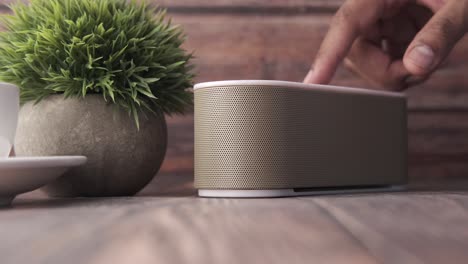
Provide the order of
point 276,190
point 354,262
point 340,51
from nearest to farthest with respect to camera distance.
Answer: point 354,262 < point 276,190 < point 340,51

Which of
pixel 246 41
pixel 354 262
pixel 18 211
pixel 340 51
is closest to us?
pixel 354 262

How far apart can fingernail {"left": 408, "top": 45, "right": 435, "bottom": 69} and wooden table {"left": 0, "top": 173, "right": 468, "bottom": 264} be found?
0.90 ft

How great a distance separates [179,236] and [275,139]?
0.88 feet

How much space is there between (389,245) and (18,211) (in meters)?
0.33

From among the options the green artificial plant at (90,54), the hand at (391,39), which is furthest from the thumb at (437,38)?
the green artificial plant at (90,54)

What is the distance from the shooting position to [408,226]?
1.32ft

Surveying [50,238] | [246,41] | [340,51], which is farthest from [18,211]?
[246,41]

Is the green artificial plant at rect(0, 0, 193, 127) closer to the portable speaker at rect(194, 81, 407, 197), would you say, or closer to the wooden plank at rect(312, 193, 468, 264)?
the portable speaker at rect(194, 81, 407, 197)

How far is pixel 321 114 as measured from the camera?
67 centimetres

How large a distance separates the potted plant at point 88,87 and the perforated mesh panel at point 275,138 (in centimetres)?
8

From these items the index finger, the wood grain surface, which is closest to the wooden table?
the wood grain surface

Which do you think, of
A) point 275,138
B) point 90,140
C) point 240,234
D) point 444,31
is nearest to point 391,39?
point 444,31

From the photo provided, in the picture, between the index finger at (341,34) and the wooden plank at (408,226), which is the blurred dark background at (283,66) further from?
the wooden plank at (408,226)

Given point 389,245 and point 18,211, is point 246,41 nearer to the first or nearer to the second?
point 18,211
